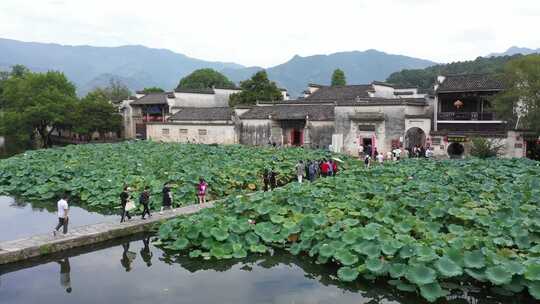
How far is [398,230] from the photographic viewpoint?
10.3 m

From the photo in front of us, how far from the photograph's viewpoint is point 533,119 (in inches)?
842

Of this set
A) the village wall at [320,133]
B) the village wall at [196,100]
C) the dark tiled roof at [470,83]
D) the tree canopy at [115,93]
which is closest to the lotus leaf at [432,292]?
the dark tiled roof at [470,83]

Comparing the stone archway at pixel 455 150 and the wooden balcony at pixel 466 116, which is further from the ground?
the wooden balcony at pixel 466 116

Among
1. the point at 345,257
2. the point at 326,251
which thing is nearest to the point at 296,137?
the point at 326,251

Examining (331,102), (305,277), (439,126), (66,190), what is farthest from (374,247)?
(331,102)

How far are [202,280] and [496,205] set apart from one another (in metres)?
7.85

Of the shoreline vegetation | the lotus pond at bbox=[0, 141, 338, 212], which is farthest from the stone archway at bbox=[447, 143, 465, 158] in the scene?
the lotus pond at bbox=[0, 141, 338, 212]

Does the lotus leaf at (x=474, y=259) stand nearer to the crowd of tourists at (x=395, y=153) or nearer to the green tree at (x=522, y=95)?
the crowd of tourists at (x=395, y=153)

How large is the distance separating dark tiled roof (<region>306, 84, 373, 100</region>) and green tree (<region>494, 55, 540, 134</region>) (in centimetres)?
→ 1217

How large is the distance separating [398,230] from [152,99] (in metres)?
36.1

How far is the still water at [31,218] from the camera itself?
1344 cm

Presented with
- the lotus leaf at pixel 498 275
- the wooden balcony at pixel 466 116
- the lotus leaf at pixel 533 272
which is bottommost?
the lotus leaf at pixel 498 275

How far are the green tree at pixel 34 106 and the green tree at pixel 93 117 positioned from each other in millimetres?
833

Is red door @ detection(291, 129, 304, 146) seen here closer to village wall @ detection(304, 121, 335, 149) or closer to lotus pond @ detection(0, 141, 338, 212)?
village wall @ detection(304, 121, 335, 149)
